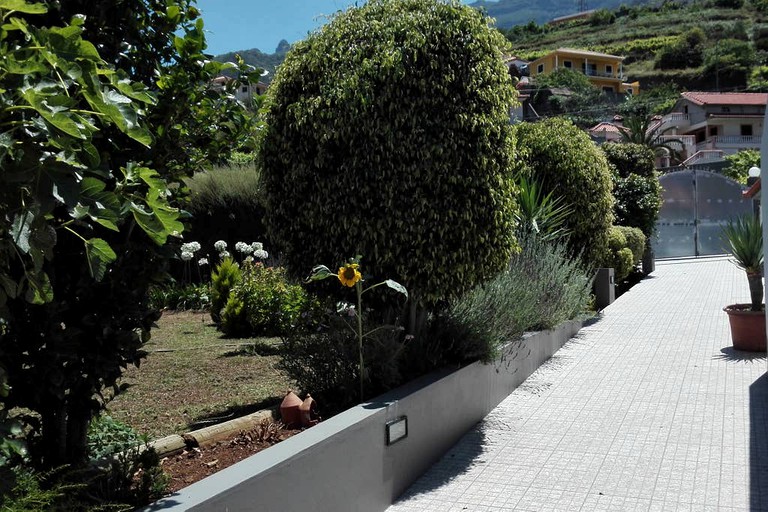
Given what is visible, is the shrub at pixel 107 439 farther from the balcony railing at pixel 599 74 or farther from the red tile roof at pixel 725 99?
the balcony railing at pixel 599 74

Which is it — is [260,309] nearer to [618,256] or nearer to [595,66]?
[618,256]

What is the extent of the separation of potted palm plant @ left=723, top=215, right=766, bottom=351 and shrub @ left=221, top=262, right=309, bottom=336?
18.5 feet

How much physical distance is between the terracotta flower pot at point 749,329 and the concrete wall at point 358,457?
3973 mm

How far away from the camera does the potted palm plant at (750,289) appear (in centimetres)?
896

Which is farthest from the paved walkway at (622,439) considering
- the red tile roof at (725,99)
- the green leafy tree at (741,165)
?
the red tile roof at (725,99)

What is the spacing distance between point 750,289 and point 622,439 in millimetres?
4352

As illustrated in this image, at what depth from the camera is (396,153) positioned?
5.31m

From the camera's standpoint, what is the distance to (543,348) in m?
8.88

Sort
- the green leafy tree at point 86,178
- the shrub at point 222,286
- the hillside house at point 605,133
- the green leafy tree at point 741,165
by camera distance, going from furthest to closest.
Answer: the hillside house at point 605,133 < the green leafy tree at point 741,165 < the shrub at point 222,286 < the green leafy tree at point 86,178

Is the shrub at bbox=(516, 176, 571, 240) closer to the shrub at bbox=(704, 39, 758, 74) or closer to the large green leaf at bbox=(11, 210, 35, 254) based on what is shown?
the large green leaf at bbox=(11, 210, 35, 254)

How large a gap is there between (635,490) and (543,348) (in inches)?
162

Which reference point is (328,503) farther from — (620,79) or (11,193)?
(620,79)

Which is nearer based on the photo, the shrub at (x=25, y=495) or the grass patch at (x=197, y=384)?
the shrub at (x=25, y=495)

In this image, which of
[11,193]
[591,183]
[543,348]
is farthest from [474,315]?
[591,183]
